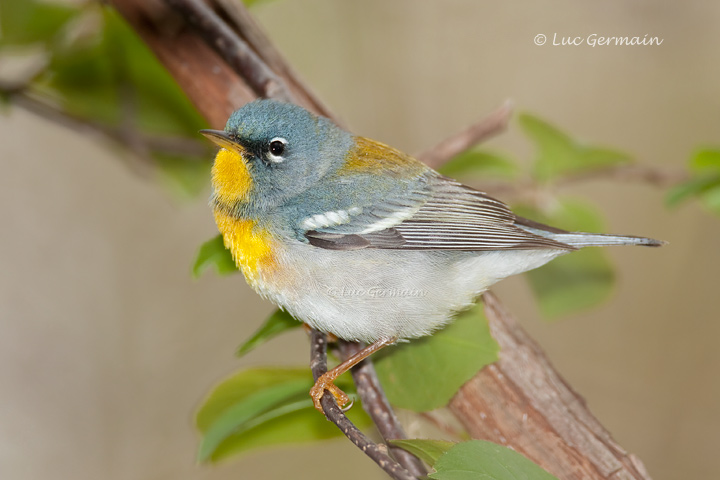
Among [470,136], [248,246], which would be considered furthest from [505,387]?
[470,136]

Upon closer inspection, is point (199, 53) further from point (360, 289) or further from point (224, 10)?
point (360, 289)

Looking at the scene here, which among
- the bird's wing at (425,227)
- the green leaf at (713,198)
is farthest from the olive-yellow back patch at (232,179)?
the green leaf at (713,198)

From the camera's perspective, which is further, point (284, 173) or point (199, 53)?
point (199, 53)

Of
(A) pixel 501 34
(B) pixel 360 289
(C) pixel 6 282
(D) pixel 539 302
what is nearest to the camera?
(B) pixel 360 289

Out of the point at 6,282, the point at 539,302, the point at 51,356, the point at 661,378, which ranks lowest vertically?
the point at 661,378

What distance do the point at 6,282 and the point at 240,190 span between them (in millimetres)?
3527

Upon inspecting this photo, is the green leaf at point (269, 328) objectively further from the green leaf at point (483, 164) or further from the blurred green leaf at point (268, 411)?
the green leaf at point (483, 164)

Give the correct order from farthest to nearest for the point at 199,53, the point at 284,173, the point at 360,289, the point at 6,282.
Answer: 1. the point at 6,282
2. the point at 199,53
3. the point at 284,173
4. the point at 360,289

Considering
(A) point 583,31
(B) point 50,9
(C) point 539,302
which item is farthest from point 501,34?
(B) point 50,9

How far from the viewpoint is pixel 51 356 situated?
520 cm

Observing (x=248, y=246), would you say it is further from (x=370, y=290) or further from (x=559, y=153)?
(x=559, y=153)

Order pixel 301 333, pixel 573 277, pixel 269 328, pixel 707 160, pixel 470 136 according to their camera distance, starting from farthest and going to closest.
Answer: pixel 301 333
pixel 573 277
pixel 470 136
pixel 707 160
pixel 269 328

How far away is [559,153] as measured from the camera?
3.07 metres

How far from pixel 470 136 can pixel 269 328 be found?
127cm
